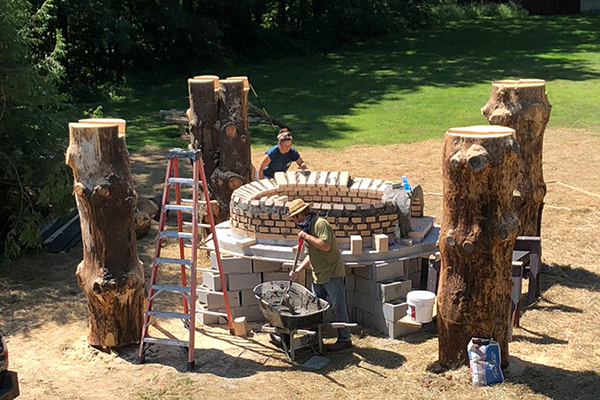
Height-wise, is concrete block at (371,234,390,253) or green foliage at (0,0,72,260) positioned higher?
green foliage at (0,0,72,260)

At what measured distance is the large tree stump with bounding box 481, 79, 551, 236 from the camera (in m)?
9.05

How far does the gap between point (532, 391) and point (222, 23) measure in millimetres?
25919

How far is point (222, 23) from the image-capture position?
3027 centimetres

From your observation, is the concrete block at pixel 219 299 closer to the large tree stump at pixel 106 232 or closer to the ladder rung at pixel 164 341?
the large tree stump at pixel 106 232

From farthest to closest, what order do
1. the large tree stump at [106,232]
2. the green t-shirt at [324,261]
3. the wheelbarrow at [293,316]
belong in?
the large tree stump at [106,232] → the green t-shirt at [324,261] → the wheelbarrow at [293,316]

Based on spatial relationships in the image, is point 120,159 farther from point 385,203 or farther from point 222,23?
point 222,23

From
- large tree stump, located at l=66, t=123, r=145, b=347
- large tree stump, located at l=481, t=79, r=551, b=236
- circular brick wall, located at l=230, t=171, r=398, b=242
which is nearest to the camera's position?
large tree stump, located at l=66, t=123, r=145, b=347

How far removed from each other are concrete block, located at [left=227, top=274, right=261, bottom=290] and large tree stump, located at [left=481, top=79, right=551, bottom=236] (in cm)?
337

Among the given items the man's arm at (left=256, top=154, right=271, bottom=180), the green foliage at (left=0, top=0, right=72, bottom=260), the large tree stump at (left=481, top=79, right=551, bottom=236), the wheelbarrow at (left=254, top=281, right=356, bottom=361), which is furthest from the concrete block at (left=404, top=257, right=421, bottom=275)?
the green foliage at (left=0, top=0, right=72, bottom=260)

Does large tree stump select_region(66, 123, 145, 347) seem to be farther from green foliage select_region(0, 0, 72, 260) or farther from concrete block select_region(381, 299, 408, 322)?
green foliage select_region(0, 0, 72, 260)

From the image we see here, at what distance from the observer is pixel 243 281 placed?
8.31 m

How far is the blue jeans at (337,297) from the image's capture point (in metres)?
7.60

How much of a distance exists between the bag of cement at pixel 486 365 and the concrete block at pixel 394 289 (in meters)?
1.43

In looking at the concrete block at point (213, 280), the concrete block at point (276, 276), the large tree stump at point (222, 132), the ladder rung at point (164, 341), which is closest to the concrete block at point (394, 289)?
the concrete block at point (276, 276)
